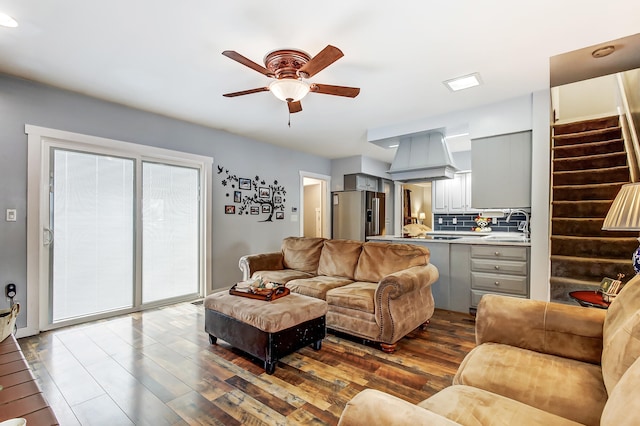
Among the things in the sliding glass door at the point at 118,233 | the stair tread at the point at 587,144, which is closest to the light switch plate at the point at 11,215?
the sliding glass door at the point at 118,233

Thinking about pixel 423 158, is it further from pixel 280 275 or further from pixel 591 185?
pixel 280 275

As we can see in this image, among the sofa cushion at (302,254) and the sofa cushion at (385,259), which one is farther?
the sofa cushion at (302,254)

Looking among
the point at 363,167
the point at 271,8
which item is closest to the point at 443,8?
the point at 271,8

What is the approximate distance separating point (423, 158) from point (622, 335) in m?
3.43

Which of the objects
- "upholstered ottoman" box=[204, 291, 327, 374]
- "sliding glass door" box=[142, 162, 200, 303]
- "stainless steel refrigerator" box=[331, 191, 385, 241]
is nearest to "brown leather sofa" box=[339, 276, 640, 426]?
"upholstered ottoman" box=[204, 291, 327, 374]

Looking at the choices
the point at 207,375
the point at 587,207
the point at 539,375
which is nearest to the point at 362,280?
the point at 207,375

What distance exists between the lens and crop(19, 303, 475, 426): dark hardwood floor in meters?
1.78

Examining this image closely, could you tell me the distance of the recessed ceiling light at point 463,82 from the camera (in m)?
2.89

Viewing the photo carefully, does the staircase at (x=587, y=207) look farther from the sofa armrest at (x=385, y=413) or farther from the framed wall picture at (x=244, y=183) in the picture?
the framed wall picture at (x=244, y=183)

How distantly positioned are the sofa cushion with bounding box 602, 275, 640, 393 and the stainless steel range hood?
2.91 metres

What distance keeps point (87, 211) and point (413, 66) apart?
12.2 ft

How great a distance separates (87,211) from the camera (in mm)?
3377

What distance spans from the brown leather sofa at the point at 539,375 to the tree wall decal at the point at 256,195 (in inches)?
153

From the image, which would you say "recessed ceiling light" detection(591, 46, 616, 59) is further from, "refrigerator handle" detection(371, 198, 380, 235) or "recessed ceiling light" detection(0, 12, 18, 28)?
"recessed ceiling light" detection(0, 12, 18, 28)
